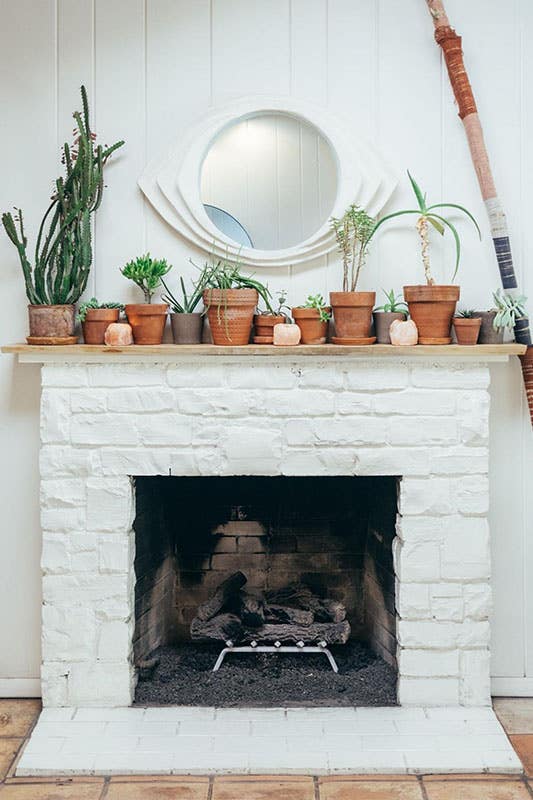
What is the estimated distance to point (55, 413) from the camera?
9.05ft

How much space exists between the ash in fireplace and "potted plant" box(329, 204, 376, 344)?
107cm

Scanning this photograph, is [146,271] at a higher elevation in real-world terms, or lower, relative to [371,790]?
higher

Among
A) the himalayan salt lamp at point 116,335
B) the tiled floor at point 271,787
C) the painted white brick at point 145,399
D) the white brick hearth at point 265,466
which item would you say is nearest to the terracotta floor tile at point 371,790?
the tiled floor at point 271,787

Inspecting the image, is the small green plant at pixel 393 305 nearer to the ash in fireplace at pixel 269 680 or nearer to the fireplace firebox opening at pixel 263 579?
the fireplace firebox opening at pixel 263 579

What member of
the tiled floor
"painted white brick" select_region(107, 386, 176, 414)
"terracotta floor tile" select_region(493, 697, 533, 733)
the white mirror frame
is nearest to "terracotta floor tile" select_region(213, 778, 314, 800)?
the tiled floor

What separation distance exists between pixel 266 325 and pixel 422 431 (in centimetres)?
56

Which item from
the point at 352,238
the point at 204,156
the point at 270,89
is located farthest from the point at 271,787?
the point at 270,89

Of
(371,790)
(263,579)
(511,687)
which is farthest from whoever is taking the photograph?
(263,579)

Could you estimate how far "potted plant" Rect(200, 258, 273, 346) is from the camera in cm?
271

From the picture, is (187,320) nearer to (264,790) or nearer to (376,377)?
(376,377)

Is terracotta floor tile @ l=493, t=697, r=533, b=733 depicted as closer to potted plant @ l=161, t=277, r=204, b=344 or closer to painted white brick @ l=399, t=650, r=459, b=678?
painted white brick @ l=399, t=650, r=459, b=678

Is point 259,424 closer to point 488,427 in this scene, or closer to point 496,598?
point 488,427

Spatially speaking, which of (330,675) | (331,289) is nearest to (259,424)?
(331,289)

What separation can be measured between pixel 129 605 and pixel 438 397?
1.12 m
